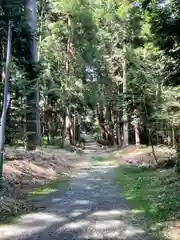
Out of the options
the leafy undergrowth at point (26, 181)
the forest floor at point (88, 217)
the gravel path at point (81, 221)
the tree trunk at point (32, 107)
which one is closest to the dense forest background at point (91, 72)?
the tree trunk at point (32, 107)

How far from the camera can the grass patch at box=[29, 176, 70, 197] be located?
30.3 feet

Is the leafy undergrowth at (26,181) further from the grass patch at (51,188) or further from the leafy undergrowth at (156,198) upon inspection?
the leafy undergrowth at (156,198)

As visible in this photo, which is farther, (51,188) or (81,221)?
(51,188)

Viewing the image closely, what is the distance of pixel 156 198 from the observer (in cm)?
848

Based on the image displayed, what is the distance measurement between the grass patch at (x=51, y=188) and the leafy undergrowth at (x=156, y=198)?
1.74 metres

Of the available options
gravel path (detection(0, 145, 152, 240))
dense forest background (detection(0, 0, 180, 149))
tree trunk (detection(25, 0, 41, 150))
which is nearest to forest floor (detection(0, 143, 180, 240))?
gravel path (detection(0, 145, 152, 240))

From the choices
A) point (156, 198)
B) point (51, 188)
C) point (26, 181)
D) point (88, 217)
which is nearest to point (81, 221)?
point (88, 217)

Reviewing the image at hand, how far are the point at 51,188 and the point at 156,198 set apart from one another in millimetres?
3103

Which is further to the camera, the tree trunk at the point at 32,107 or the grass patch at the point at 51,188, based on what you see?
the tree trunk at the point at 32,107

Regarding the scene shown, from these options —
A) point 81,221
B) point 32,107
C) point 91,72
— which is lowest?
point 81,221

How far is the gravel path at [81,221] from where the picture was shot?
5629 millimetres

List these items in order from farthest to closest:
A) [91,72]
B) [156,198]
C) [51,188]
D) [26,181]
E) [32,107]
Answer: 1. [91,72]
2. [32,107]
3. [26,181]
4. [51,188]
5. [156,198]

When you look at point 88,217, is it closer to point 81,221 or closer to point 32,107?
point 81,221

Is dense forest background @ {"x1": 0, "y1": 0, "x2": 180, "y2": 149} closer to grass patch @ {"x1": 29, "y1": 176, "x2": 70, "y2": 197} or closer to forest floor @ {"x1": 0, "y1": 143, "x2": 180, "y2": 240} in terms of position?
grass patch @ {"x1": 29, "y1": 176, "x2": 70, "y2": 197}
